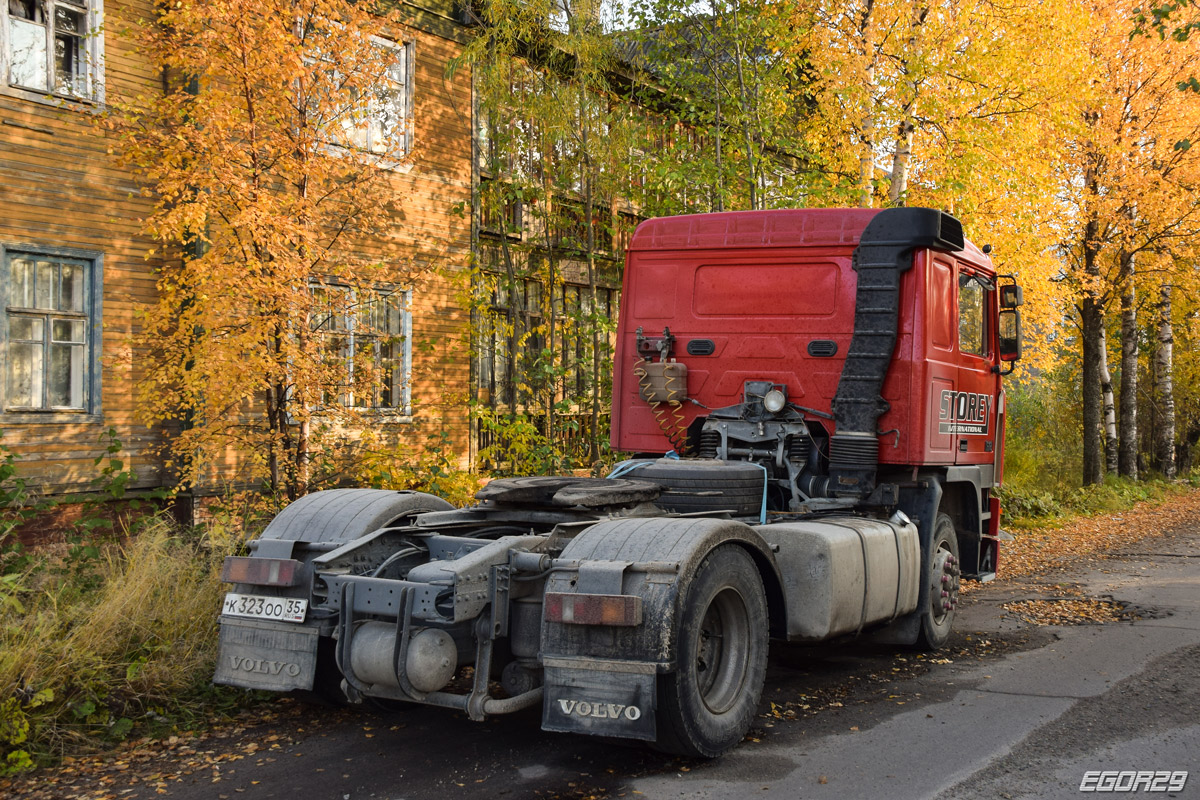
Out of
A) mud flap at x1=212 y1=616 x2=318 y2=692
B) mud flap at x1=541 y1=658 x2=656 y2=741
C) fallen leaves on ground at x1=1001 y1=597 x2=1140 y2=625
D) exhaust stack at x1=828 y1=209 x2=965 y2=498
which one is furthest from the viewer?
fallen leaves on ground at x1=1001 y1=597 x2=1140 y2=625

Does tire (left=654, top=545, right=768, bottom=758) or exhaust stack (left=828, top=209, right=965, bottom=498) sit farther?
exhaust stack (left=828, top=209, right=965, bottom=498)

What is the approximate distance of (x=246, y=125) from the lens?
9.42m

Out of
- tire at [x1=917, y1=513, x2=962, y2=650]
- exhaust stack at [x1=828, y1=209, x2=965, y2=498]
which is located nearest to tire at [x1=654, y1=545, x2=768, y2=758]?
exhaust stack at [x1=828, y1=209, x2=965, y2=498]

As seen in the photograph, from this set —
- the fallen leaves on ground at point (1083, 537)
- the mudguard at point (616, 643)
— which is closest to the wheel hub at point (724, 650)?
the mudguard at point (616, 643)

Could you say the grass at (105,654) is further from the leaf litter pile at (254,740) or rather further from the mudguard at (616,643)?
the mudguard at (616,643)

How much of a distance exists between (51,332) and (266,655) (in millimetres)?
8156

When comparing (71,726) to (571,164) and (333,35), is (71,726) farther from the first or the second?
(571,164)

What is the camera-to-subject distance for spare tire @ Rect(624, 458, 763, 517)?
6574mm

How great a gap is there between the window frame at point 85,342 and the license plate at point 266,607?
287 inches

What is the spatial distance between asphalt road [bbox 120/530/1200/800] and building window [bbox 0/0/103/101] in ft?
29.7

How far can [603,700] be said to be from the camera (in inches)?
177

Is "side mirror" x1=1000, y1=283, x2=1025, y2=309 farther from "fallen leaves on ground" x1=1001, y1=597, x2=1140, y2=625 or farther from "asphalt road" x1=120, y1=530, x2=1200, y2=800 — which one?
"asphalt road" x1=120, y1=530, x2=1200, y2=800

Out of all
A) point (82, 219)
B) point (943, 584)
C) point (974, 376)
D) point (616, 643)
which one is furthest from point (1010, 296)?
point (82, 219)

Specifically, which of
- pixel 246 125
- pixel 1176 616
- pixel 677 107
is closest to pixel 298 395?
pixel 246 125
